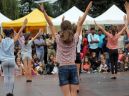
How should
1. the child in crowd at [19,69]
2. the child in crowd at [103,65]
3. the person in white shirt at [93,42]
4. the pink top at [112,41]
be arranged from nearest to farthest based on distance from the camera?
the pink top at [112,41] → the child in crowd at [19,69] → the child in crowd at [103,65] → the person in white shirt at [93,42]

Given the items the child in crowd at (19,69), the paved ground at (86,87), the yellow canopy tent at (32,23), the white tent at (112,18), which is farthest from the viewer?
the yellow canopy tent at (32,23)

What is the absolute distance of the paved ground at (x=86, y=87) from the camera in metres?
14.3

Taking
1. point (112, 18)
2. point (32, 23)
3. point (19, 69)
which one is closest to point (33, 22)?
point (32, 23)

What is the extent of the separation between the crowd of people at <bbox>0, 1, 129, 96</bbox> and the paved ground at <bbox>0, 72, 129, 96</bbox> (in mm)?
522

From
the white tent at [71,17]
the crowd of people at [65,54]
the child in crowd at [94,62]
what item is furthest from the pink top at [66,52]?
the white tent at [71,17]

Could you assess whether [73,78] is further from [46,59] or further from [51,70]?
[46,59]

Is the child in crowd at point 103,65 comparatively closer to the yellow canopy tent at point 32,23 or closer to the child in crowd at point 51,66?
the child in crowd at point 51,66

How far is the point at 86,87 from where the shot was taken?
15922 mm

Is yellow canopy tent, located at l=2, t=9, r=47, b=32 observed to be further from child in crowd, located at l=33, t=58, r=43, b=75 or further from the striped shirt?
the striped shirt

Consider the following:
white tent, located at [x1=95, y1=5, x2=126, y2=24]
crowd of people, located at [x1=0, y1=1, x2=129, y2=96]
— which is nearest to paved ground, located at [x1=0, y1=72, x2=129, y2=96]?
crowd of people, located at [x1=0, y1=1, x2=129, y2=96]

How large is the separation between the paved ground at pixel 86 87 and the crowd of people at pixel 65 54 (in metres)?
0.52

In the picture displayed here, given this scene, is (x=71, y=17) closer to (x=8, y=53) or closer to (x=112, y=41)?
(x=112, y=41)

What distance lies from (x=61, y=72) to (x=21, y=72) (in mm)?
12552

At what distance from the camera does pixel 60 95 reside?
1383 cm
